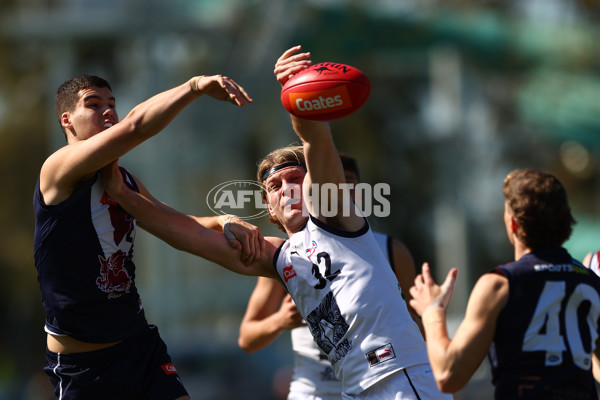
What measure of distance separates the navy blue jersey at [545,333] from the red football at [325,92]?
115 centimetres

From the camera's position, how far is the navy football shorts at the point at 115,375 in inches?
184

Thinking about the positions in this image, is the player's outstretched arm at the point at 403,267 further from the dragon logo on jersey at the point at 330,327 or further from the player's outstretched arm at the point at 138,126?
the player's outstretched arm at the point at 138,126

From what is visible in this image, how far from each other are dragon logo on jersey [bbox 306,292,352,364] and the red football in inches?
38.2

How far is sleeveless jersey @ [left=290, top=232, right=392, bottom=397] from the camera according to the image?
5664 mm

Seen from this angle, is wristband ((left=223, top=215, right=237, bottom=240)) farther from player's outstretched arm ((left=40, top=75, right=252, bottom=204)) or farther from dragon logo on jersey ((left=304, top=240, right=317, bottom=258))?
player's outstretched arm ((left=40, top=75, right=252, bottom=204))

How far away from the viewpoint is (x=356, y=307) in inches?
163

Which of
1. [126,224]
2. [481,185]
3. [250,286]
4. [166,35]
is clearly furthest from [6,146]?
[126,224]

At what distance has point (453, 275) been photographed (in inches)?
157

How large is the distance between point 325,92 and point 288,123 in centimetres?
1659

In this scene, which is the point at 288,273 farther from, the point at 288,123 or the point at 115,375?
the point at 288,123

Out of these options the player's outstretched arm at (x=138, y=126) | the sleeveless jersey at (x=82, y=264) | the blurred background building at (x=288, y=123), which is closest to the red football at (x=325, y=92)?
the player's outstretched arm at (x=138, y=126)

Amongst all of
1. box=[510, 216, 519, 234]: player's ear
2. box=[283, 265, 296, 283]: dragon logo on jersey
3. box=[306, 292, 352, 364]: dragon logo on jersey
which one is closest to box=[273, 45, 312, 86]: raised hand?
box=[283, 265, 296, 283]: dragon logo on jersey

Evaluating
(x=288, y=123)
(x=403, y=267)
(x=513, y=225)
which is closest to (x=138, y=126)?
(x=513, y=225)

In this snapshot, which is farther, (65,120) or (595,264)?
(595,264)
